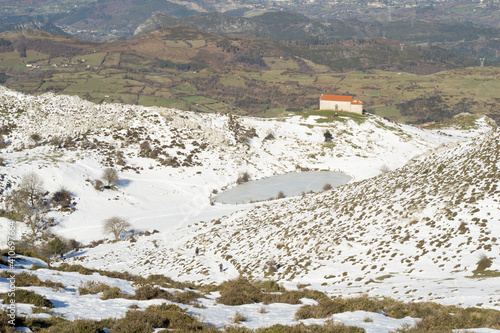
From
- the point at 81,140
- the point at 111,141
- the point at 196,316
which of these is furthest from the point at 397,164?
the point at 196,316

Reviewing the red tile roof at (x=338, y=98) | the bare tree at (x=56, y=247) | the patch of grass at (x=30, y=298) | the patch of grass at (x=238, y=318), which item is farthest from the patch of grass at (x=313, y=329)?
the red tile roof at (x=338, y=98)

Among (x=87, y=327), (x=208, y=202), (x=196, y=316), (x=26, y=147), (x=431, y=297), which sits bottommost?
(x=208, y=202)

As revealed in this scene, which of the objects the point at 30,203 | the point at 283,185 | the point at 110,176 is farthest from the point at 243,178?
the point at 30,203

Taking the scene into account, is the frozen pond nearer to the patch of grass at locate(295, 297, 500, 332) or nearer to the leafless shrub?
the leafless shrub

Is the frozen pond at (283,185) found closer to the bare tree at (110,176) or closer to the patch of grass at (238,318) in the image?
the bare tree at (110,176)

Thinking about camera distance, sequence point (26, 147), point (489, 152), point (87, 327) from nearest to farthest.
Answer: point (87, 327) < point (489, 152) < point (26, 147)

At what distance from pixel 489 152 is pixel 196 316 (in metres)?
34.4

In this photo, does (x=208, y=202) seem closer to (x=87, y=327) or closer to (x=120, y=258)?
(x=120, y=258)

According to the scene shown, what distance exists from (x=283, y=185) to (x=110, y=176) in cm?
3497

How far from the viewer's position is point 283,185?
3236 inches

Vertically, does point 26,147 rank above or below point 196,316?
below

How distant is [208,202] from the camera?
75.0 m

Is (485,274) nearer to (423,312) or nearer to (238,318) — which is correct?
(423,312)

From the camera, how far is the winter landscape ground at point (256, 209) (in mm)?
22922
